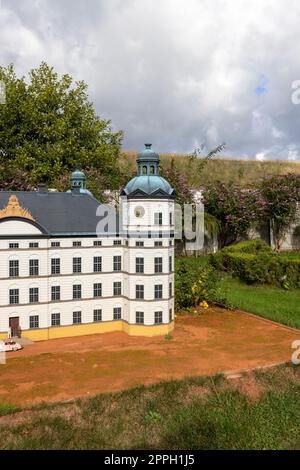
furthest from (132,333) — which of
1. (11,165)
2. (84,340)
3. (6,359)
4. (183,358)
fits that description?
(11,165)

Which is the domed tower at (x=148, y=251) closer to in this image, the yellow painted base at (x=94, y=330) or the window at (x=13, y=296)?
the yellow painted base at (x=94, y=330)

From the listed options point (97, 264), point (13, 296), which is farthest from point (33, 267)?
point (97, 264)

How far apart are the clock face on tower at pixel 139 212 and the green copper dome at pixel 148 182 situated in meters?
0.84

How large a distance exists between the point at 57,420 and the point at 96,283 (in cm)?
1337

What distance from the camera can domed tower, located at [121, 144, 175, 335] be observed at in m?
29.4

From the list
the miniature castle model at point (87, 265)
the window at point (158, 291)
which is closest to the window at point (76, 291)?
the miniature castle model at point (87, 265)

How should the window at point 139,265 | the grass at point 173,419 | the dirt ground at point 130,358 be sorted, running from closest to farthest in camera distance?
the grass at point 173,419
the dirt ground at point 130,358
the window at point 139,265

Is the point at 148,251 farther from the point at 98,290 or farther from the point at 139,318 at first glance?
the point at 139,318

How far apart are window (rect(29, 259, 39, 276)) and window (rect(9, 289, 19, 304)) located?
56.4 inches

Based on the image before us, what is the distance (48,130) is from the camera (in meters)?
53.3

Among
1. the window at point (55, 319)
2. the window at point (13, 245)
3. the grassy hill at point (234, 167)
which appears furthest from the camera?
the grassy hill at point (234, 167)

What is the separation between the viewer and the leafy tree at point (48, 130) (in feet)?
173

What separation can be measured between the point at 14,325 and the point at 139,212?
1091cm
